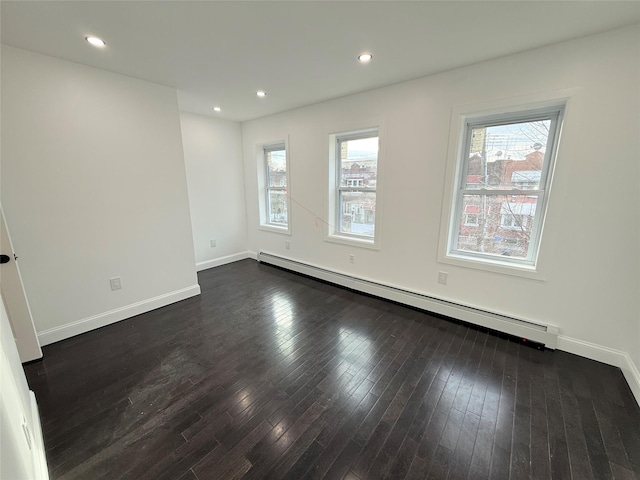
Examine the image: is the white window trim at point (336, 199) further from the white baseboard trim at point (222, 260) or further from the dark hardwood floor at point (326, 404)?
the white baseboard trim at point (222, 260)

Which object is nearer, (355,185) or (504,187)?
(504,187)

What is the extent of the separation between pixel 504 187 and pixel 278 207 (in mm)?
3384

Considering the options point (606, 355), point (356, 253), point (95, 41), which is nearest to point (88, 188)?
point (95, 41)

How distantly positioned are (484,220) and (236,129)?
4140 mm

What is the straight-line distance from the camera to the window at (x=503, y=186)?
2.29 m

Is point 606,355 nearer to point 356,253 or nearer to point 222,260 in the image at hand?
point 356,253

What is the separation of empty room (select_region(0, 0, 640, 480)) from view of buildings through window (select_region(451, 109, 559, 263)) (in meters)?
0.02

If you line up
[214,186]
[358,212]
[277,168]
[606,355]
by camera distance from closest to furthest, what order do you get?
[606,355], [358,212], [214,186], [277,168]

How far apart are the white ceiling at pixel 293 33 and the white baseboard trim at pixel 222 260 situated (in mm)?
2762

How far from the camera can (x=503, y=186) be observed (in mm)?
2488

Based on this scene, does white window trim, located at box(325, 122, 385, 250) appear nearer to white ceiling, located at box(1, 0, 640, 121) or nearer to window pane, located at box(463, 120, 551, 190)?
white ceiling, located at box(1, 0, 640, 121)

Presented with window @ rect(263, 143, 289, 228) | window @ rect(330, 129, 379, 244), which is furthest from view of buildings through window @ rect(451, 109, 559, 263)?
window @ rect(263, 143, 289, 228)

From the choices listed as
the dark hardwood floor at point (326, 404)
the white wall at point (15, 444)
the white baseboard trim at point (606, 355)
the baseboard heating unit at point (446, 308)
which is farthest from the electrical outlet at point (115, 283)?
the white baseboard trim at point (606, 355)

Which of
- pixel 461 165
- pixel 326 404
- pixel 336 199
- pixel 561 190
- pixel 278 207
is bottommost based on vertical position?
pixel 326 404
